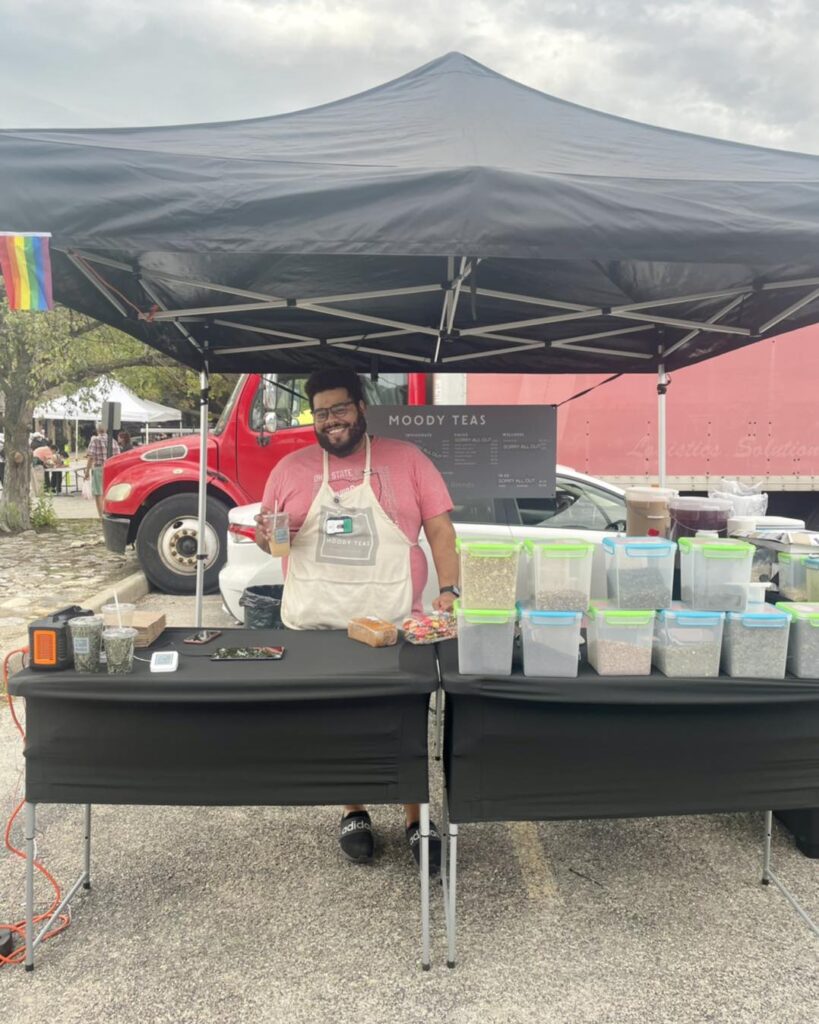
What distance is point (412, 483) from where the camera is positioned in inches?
112

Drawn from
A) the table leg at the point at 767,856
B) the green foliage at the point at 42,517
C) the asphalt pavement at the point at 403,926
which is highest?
the green foliage at the point at 42,517

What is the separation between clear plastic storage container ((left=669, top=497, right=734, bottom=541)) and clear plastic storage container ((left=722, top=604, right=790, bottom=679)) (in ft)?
2.78

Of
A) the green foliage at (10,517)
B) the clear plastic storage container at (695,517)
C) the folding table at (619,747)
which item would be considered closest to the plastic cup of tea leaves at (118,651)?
the folding table at (619,747)

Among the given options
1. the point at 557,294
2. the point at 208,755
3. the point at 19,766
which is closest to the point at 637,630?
the point at 208,755

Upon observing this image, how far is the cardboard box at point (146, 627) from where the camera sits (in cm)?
239

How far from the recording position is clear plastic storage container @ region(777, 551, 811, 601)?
2.50 m

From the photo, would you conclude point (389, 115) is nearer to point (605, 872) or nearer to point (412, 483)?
point (412, 483)

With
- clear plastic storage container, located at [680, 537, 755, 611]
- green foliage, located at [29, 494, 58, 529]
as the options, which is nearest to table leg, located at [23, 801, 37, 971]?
clear plastic storage container, located at [680, 537, 755, 611]

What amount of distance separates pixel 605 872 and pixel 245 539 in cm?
312

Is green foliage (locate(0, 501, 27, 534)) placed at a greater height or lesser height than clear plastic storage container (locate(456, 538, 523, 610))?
lesser

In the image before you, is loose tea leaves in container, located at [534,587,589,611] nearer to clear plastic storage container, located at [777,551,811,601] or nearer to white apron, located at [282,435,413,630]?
white apron, located at [282,435,413,630]

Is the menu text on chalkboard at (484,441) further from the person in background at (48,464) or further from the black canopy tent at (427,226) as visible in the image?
the person in background at (48,464)

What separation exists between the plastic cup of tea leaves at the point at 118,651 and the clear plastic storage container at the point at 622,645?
1378 mm

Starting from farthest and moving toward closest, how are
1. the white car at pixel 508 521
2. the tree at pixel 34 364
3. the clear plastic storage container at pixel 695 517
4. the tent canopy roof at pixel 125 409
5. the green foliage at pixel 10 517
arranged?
1. the tent canopy roof at pixel 125 409
2. the green foliage at pixel 10 517
3. the tree at pixel 34 364
4. the white car at pixel 508 521
5. the clear plastic storage container at pixel 695 517
